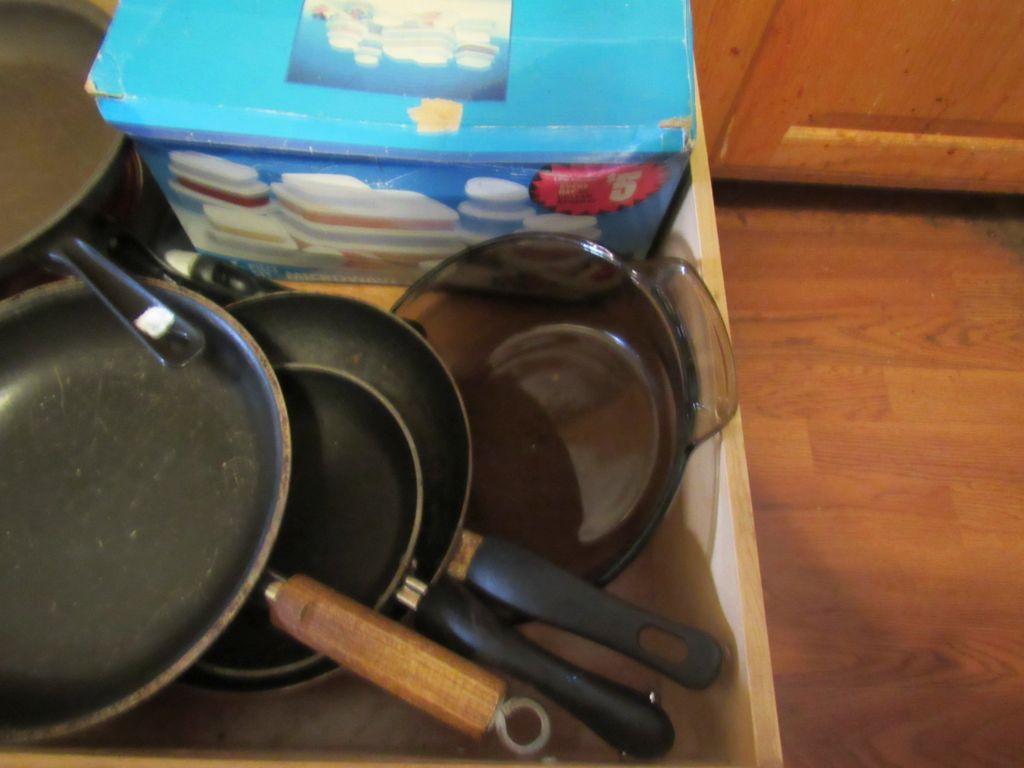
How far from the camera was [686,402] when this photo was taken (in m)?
0.48

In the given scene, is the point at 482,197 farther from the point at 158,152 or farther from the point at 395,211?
the point at 158,152

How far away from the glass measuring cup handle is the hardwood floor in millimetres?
374

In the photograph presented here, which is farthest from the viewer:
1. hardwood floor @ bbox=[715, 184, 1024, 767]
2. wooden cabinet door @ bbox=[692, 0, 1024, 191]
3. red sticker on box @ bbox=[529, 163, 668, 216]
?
hardwood floor @ bbox=[715, 184, 1024, 767]

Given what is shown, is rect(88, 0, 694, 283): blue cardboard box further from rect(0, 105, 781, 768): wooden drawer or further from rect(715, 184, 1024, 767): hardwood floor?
rect(715, 184, 1024, 767): hardwood floor

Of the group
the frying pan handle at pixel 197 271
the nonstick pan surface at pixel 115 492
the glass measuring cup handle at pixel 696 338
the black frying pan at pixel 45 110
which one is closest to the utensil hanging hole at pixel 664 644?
the glass measuring cup handle at pixel 696 338

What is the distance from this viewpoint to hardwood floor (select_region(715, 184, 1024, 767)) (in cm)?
73

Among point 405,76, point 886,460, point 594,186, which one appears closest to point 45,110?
point 405,76

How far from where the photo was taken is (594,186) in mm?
452

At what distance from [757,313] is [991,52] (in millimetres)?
357

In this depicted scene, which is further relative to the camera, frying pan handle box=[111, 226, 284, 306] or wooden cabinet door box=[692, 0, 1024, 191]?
wooden cabinet door box=[692, 0, 1024, 191]

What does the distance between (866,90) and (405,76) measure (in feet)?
1.67

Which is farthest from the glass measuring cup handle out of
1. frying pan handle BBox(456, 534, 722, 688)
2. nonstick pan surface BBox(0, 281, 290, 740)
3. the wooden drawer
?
nonstick pan surface BBox(0, 281, 290, 740)

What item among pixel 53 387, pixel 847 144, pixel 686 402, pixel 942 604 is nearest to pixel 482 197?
pixel 686 402

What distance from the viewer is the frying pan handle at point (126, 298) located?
393mm
